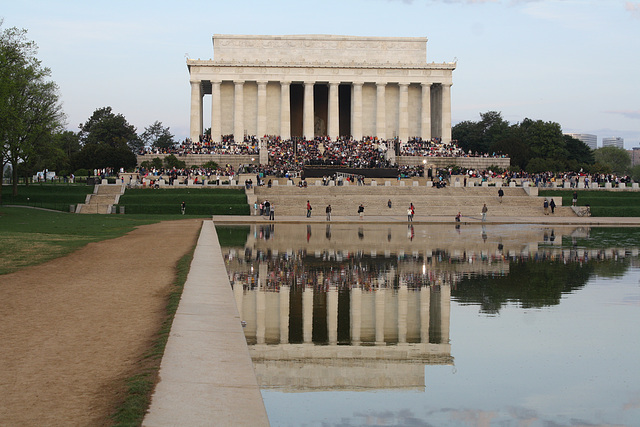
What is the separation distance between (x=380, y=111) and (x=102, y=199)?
44.7 m

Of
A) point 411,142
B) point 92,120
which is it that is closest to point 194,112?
point 411,142

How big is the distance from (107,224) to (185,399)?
34549mm

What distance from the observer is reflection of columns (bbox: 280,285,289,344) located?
40.8 ft

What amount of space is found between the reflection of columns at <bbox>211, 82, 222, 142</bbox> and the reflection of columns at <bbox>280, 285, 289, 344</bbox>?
247ft

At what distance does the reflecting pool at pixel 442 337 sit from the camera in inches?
349

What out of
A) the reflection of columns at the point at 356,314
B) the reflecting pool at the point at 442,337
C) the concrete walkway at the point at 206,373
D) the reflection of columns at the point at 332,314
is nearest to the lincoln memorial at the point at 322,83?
the reflecting pool at the point at 442,337

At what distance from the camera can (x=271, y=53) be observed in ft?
303

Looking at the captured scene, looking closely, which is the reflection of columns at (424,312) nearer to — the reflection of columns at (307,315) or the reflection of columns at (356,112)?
the reflection of columns at (307,315)

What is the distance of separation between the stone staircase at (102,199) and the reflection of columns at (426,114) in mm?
43822

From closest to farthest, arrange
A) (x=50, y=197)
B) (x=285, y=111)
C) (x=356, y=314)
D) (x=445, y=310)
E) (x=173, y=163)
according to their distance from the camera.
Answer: (x=356, y=314) < (x=445, y=310) < (x=50, y=197) < (x=173, y=163) < (x=285, y=111)

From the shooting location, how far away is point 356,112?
9188 cm

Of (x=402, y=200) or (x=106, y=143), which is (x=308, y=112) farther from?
(x=106, y=143)

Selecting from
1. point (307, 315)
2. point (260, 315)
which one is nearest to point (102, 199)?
point (260, 315)

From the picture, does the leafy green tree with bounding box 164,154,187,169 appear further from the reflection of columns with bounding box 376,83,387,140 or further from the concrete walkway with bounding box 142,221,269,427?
the concrete walkway with bounding box 142,221,269,427
